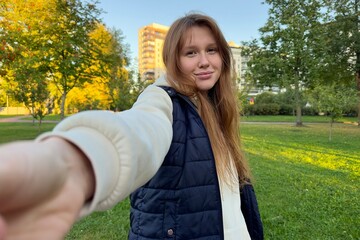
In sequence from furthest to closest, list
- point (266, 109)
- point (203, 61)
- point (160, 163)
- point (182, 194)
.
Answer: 1. point (266, 109)
2. point (203, 61)
3. point (182, 194)
4. point (160, 163)

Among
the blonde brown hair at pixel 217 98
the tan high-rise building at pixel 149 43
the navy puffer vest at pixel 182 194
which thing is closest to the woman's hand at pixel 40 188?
the navy puffer vest at pixel 182 194

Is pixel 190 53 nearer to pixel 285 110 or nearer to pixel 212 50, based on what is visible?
pixel 212 50

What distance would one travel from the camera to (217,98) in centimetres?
188

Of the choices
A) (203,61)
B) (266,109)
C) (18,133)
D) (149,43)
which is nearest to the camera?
(203,61)

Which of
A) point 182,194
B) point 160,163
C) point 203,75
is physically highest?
point 203,75

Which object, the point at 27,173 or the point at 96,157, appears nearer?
the point at 27,173

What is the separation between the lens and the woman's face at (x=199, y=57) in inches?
65.9

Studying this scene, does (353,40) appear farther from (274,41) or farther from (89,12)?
(89,12)

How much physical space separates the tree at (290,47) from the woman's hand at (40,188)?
21.4 meters

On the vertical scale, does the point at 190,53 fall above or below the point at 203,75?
above

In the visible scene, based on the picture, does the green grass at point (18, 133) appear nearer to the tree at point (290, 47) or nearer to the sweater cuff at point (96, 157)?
the sweater cuff at point (96, 157)

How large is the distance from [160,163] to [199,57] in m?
0.89

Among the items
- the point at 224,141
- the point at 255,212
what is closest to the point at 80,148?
the point at 224,141

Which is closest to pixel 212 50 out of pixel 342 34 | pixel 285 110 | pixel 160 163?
pixel 160 163
